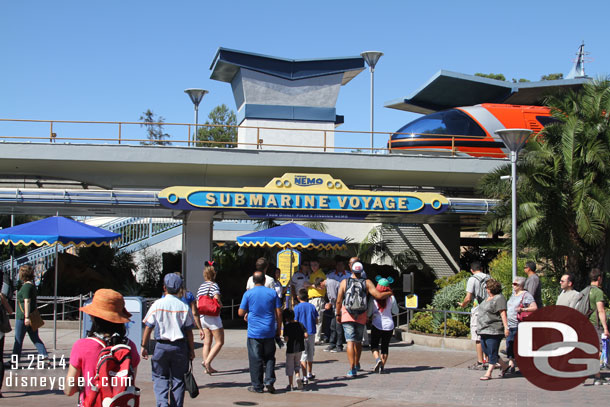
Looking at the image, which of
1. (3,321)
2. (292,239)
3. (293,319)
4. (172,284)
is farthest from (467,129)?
(3,321)

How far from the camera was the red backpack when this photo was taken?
4672 millimetres

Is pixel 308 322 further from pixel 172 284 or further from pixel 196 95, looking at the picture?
pixel 196 95

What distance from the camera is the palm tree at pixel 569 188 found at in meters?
16.5

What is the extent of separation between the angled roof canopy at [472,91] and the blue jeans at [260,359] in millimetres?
22498

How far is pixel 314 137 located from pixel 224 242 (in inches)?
441

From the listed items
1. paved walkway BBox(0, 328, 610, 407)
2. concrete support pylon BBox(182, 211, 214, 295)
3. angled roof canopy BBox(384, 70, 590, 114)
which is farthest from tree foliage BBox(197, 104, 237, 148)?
paved walkway BBox(0, 328, 610, 407)

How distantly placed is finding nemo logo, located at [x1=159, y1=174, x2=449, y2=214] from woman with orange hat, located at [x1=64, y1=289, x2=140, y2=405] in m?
12.7

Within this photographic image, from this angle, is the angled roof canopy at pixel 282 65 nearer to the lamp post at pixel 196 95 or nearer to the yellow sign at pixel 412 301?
the lamp post at pixel 196 95

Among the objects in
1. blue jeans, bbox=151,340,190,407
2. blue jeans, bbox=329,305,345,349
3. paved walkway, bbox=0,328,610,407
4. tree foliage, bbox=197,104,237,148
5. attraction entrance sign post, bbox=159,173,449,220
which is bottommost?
paved walkway, bbox=0,328,610,407

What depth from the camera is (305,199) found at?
1864 centimetres

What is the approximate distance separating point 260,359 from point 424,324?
6.10m

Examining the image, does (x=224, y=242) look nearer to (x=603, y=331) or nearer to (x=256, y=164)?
(x=256, y=164)

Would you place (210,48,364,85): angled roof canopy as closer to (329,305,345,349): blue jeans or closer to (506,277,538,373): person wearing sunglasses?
(329,305,345,349): blue jeans

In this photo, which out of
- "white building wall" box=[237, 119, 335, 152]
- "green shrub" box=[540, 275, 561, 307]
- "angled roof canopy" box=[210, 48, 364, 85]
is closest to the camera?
"green shrub" box=[540, 275, 561, 307]
